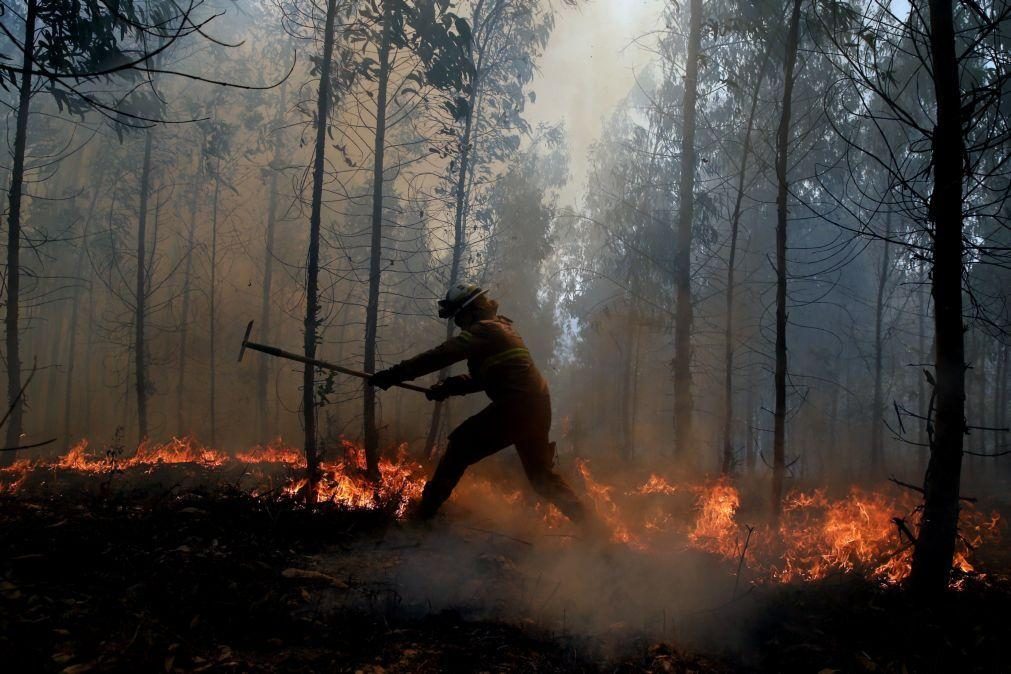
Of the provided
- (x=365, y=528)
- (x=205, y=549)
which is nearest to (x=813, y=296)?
(x=365, y=528)

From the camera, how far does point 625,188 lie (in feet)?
65.7

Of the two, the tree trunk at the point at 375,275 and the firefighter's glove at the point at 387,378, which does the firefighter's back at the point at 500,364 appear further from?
the tree trunk at the point at 375,275

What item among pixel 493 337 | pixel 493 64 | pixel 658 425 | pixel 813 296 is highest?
pixel 493 64

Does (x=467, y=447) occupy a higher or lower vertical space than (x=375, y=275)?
lower

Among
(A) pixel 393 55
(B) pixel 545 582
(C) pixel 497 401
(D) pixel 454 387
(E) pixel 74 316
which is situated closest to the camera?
(B) pixel 545 582

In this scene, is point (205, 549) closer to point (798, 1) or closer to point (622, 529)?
point (622, 529)

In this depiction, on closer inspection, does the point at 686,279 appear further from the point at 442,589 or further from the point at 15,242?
the point at 15,242

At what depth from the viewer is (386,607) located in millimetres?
3965

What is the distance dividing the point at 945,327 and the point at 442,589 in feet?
14.3

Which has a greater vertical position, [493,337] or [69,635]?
[493,337]

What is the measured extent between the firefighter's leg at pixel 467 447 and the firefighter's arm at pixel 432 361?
1.95 ft

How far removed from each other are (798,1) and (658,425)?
73.7ft

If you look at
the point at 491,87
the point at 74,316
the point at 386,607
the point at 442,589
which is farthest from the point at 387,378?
the point at 74,316

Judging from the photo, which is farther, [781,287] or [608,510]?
[608,510]
